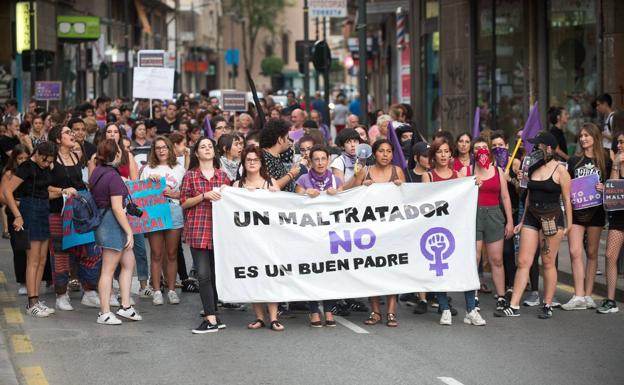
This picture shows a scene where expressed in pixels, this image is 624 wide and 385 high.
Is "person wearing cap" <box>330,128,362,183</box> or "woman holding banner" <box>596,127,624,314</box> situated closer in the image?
"woman holding banner" <box>596,127,624,314</box>

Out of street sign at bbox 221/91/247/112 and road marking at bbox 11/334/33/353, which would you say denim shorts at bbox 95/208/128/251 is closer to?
road marking at bbox 11/334/33/353

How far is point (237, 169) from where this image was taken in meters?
13.1

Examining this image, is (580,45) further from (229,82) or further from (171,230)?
(229,82)

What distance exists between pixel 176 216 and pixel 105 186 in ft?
5.04

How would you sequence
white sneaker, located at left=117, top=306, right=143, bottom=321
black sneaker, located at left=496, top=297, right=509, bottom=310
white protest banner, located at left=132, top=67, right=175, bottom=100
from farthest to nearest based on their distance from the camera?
white protest banner, located at left=132, top=67, right=175, bottom=100 → black sneaker, located at left=496, top=297, right=509, bottom=310 → white sneaker, located at left=117, top=306, right=143, bottom=321

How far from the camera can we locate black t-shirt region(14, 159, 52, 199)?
489 inches

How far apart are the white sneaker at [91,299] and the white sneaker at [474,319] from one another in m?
3.74

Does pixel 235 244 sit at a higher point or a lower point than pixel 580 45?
lower

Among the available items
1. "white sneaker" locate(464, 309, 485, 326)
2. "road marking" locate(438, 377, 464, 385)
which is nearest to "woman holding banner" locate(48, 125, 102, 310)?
"white sneaker" locate(464, 309, 485, 326)

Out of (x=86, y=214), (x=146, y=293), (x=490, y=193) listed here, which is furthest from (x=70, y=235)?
(x=490, y=193)

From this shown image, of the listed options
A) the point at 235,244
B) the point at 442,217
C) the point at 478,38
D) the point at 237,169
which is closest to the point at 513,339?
the point at 442,217

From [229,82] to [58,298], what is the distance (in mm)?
97862

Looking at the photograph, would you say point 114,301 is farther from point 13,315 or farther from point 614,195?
point 614,195

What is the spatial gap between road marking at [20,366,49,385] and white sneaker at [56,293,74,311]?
289 centimetres
